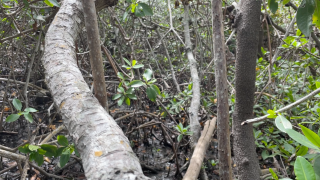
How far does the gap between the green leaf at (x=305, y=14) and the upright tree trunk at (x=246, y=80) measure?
621 millimetres

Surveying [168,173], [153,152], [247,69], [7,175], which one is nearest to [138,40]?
[153,152]

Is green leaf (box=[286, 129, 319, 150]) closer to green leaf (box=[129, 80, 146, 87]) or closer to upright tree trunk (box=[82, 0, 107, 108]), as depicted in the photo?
upright tree trunk (box=[82, 0, 107, 108])

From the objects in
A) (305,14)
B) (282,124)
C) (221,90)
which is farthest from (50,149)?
(305,14)

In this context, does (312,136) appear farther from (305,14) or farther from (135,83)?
(135,83)

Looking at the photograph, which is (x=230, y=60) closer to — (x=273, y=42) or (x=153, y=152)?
(x=153, y=152)

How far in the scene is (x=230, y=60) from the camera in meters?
2.73

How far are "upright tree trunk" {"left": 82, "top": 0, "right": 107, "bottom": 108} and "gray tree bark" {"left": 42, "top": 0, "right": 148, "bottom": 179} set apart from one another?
0.10 metres

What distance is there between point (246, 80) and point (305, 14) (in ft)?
2.36

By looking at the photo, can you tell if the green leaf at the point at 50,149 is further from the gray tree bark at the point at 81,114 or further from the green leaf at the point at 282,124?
the green leaf at the point at 282,124

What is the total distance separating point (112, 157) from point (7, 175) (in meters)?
2.65

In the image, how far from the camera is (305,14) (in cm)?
89

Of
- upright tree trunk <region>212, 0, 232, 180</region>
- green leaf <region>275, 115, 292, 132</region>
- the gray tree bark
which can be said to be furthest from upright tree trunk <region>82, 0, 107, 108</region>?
green leaf <region>275, 115, 292, 132</region>

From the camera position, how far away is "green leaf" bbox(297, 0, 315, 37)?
85 centimetres

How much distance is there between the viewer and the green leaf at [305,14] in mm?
853
